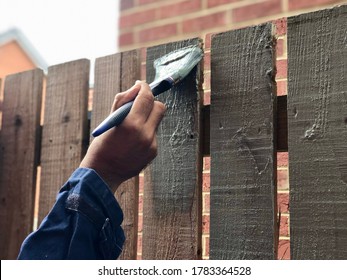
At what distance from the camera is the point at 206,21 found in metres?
2.13

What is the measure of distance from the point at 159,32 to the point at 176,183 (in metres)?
1.03

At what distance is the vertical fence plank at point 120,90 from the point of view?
1475mm

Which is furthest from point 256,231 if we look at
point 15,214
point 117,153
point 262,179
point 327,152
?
point 15,214

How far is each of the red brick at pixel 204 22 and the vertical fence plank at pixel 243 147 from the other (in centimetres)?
78

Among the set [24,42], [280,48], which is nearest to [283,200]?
[280,48]

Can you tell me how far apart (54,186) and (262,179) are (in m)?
0.73

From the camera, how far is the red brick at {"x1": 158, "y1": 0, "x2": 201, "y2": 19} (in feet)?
7.14

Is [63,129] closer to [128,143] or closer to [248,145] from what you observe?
[128,143]

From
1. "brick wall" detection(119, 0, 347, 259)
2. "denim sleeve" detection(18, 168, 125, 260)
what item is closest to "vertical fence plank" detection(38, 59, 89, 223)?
"brick wall" detection(119, 0, 347, 259)

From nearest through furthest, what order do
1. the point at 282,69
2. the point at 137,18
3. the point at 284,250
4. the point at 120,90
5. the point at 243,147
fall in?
the point at 243,147 → the point at 120,90 → the point at 284,250 → the point at 282,69 → the point at 137,18

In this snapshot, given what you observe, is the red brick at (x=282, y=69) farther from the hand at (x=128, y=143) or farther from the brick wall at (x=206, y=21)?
the hand at (x=128, y=143)

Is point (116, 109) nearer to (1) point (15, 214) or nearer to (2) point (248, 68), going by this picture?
(2) point (248, 68)

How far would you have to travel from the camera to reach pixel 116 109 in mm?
1258

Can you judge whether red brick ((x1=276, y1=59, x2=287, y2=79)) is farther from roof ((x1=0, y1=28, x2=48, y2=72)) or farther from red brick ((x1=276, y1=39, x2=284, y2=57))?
roof ((x1=0, y1=28, x2=48, y2=72))
